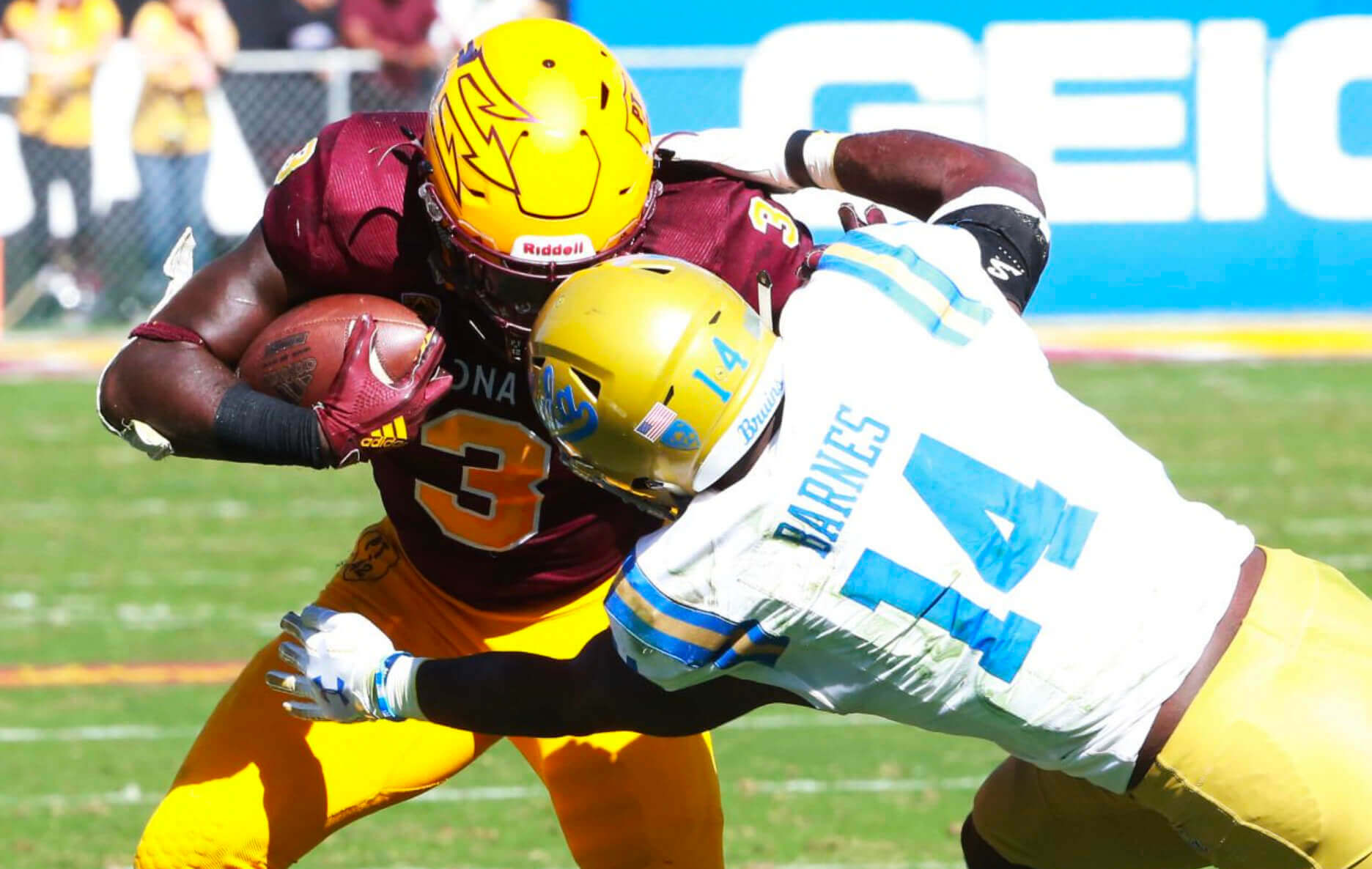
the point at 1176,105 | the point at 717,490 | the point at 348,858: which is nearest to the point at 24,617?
the point at 348,858

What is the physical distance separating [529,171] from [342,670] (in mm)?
826

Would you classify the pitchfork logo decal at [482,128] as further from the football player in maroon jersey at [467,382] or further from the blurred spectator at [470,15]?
the blurred spectator at [470,15]

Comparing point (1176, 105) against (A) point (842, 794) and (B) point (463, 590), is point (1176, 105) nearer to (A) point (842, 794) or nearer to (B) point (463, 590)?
(A) point (842, 794)

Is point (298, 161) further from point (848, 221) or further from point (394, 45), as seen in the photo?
point (394, 45)

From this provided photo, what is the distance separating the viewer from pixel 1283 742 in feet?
8.65

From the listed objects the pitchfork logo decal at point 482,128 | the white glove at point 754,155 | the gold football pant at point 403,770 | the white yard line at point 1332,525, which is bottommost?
the white yard line at point 1332,525

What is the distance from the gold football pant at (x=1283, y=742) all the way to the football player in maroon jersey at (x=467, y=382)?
2.84ft

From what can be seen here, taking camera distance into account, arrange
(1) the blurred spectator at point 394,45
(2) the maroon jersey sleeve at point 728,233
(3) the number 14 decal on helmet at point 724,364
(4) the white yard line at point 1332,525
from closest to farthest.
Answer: (3) the number 14 decal on helmet at point 724,364
(2) the maroon jersey sleeve at point 728,233
(4) the white yard line at point 1332,525
(1) the blurred spectator at point 394,45

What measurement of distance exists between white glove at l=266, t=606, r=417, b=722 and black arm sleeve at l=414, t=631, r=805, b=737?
62 mm

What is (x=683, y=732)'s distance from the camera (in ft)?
9.29

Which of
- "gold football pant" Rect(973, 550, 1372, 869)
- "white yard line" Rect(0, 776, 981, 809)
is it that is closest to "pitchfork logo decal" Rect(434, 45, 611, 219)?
"gold football pant" Rect(973, 550, 1372, 869)

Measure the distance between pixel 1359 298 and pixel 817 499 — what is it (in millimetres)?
10731

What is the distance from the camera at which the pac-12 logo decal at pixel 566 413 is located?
8.32 feet

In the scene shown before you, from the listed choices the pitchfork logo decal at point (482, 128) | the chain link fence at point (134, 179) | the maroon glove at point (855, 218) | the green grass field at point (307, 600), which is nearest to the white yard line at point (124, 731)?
the green grass field at point (307, 600)
